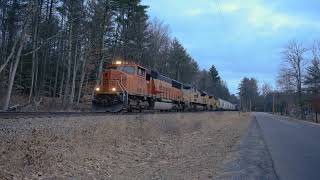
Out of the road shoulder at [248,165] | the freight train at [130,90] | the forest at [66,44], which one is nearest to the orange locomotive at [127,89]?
the freight train at [130,90]

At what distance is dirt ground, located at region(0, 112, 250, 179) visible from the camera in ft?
32.9

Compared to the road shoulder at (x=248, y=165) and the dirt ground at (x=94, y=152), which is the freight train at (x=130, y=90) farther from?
the road shoulder at (x=248, y=165)

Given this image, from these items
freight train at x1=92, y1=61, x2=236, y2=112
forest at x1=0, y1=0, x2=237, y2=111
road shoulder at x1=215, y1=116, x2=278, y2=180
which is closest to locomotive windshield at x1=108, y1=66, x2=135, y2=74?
freight train at x1=92, y1=61, x2=236, y2=112

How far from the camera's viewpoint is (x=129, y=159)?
533 inches

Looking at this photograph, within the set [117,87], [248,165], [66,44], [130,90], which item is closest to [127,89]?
[130,90]

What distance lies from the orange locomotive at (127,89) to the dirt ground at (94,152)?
21.7 feet

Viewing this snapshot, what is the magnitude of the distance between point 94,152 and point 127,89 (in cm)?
1314

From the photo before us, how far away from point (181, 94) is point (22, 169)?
35.3 meters

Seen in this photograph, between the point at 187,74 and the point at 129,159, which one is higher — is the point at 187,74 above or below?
above

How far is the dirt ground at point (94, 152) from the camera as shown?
1002 cm

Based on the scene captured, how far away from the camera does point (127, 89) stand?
2584 centimetres

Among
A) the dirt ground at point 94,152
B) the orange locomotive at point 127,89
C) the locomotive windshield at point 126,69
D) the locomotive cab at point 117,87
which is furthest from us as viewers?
the locomotive windshield at point 126,69

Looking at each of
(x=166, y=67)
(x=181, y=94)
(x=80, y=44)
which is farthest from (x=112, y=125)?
(x=166, y=67)

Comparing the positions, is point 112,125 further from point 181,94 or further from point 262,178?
point 181,94
